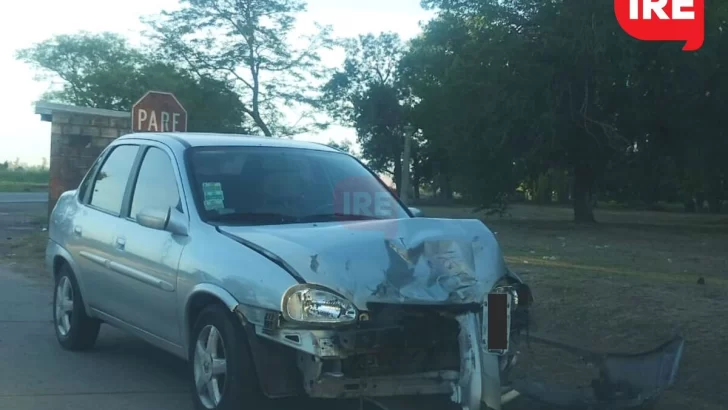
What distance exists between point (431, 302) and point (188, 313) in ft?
5.30

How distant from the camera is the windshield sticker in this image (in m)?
5.88

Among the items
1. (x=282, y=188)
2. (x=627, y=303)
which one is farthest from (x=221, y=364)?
(x=627, y=303)

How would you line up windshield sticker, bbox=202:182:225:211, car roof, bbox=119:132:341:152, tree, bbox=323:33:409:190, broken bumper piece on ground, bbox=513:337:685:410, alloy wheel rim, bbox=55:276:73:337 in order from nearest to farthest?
broken bumper piece on ground, bbox=513:337:685:410 → windshield sticker, bbox=202:182:225:211 → car roof, bbox=119:132:341:152 → alloy wheel rim, bbox=55:276:73:337 → tree, bbox=323:33:409:190

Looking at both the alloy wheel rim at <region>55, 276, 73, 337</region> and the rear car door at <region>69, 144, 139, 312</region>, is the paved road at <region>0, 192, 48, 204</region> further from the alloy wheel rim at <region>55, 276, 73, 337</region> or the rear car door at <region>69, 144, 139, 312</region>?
the rear car door at <region>69, 144, 139, 312</region>

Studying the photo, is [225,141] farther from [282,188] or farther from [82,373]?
[82,373]

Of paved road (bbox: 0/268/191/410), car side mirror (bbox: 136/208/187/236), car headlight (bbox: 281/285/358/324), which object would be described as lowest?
paved road (bbox: 0/268/191/410)

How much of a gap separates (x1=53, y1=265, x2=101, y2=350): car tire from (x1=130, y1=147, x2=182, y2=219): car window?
1.21m

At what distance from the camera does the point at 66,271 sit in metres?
7.73

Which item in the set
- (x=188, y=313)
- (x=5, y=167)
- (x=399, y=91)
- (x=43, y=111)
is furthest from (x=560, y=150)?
(x=5, y=167)

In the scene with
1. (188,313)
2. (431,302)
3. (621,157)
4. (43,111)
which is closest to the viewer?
(431,302)

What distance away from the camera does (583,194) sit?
2970 centimetres

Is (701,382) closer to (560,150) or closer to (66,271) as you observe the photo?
(66,271)

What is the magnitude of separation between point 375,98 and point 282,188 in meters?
56.1

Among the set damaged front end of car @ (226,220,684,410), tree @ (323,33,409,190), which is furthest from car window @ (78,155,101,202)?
tree @ (323,33,409,190)
